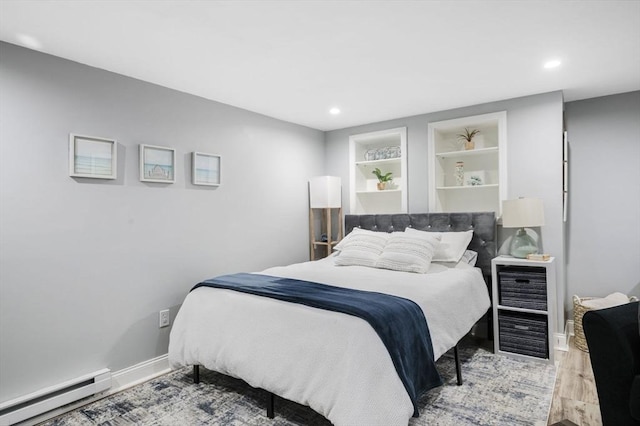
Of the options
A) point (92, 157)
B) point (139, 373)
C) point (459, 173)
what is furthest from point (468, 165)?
point (139, 373)

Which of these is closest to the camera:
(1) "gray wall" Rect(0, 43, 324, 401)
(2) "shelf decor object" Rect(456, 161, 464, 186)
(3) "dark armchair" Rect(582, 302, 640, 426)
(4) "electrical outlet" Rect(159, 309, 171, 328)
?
(3) "dark armchair" Rect(582, 302, 640, 426)

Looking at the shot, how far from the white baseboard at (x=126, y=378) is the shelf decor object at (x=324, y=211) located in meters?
2.20

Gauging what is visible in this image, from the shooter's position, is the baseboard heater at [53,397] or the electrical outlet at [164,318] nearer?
the baseboard heater at [53,397]

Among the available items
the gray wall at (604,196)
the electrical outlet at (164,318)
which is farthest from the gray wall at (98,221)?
the gray wall at (604,196)

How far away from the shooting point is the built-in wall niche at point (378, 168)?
4363mm

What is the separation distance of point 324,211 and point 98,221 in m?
A: 2.77

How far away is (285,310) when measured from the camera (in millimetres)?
2195

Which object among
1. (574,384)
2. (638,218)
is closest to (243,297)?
(574,384)

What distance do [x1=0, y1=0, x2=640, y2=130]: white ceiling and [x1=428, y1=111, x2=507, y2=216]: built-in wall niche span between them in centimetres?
50

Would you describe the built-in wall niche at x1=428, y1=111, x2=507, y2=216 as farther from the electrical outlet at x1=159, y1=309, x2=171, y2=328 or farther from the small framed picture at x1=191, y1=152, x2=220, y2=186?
the electrical outlet at x1=159, y1=309, x2=171, y2=328

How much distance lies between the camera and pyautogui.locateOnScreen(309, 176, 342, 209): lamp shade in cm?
443

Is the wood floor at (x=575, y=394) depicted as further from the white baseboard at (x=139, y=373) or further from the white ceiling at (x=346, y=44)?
the white baseboard at (x=139, y=373)

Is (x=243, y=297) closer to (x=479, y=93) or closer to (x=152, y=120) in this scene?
(x=152, y=120)

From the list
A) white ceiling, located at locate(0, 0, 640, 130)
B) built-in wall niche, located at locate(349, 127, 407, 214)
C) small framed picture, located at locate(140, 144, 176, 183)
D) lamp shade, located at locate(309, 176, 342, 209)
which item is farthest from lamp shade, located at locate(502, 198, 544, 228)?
small framed picture, located at locate(140, 144, 176, 183)
